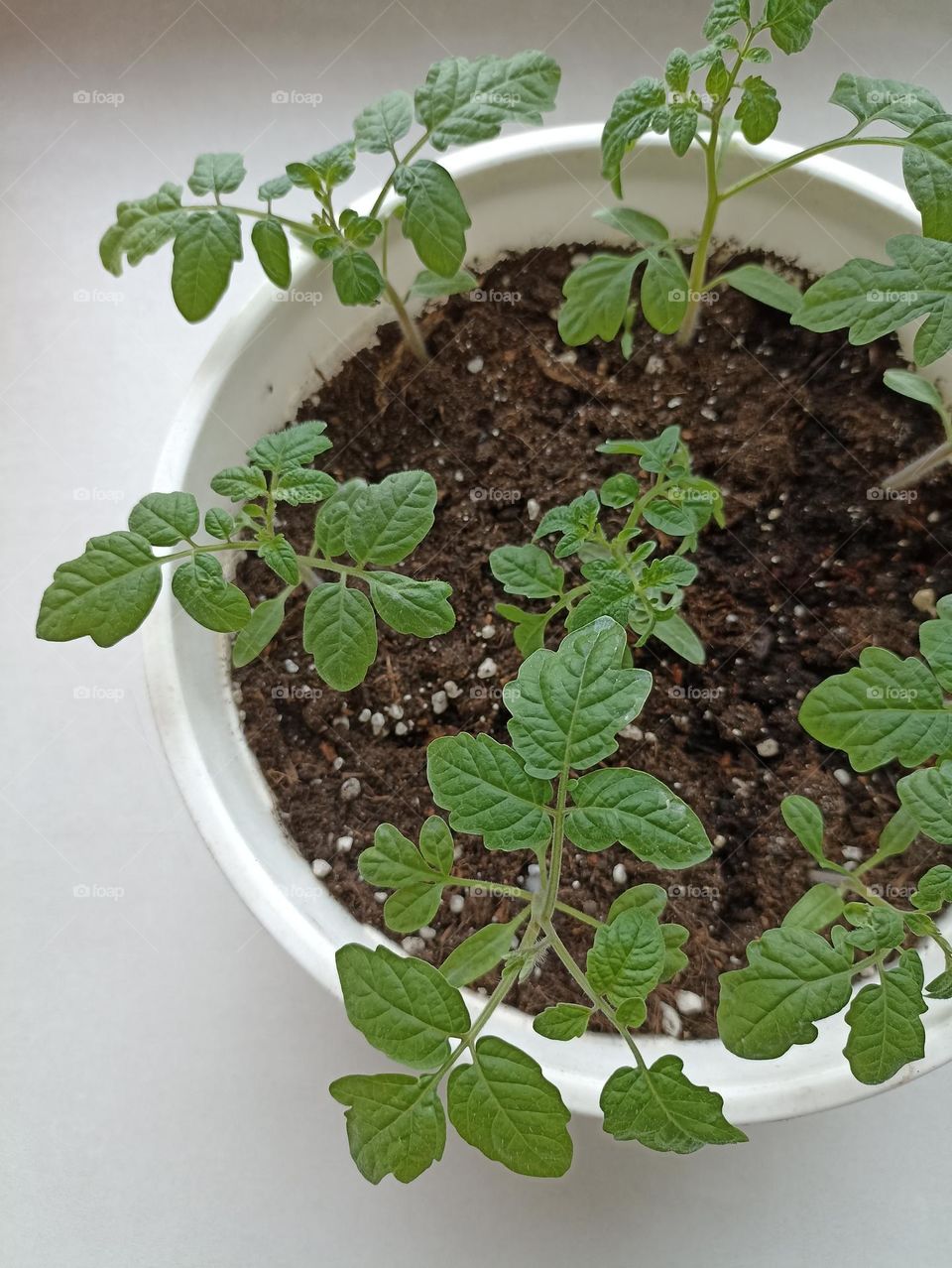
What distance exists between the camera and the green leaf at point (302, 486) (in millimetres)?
903

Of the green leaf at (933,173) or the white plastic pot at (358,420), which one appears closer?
the green leaf at (933,173)

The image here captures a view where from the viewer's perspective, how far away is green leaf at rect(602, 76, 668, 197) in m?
0.90

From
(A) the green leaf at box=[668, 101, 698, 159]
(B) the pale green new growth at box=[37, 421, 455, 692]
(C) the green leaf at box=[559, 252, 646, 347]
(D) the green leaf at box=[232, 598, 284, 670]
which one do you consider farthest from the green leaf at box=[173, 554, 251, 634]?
(A) the green leaf at box=[668, 101, 698, 159]

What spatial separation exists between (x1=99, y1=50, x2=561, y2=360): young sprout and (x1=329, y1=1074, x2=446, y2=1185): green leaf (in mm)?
702

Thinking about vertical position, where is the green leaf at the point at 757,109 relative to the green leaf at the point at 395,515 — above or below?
above

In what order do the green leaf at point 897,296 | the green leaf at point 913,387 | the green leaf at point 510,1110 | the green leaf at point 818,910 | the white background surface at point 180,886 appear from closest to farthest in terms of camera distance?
the green leaf at point 510,1110 → the green leaf at point 897,296 → the green leaf at point 818,910 → the green leaf at point 913,387 → the white background surface at point 180,886

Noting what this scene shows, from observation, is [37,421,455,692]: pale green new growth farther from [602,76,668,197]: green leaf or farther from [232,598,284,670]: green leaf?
[602,76,668,197]: green leaf

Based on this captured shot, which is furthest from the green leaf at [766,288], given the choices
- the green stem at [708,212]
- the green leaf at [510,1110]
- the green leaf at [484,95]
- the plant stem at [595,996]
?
the green leaf at [510,1110]

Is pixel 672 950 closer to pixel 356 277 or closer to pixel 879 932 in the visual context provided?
pixel 879 932

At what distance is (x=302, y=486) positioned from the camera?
908 millimetres

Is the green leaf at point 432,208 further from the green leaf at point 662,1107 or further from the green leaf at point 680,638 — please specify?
the green leaf at point 662,1107

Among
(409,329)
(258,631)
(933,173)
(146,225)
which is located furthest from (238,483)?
(933,173)

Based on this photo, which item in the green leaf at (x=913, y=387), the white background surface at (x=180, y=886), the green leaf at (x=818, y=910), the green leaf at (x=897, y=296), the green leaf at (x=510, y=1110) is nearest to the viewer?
the green leaf at (x=510, y=1110)

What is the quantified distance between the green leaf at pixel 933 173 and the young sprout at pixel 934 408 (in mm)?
192
